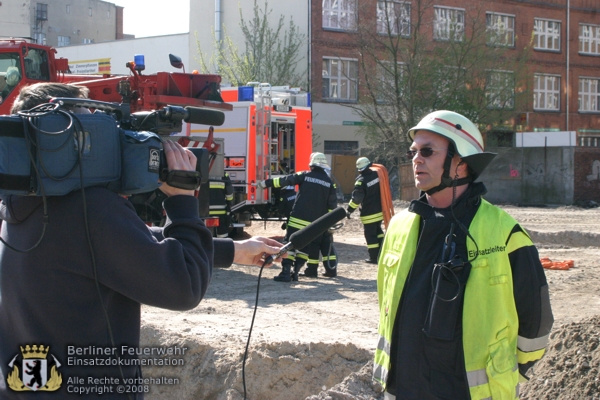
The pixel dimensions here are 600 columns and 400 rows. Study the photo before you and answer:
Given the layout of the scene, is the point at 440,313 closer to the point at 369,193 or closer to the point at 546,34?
the point at 369,193

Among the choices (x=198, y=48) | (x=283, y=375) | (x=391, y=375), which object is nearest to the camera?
(x=391, y=375)

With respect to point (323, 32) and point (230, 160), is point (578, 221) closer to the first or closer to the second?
point (230, 160)

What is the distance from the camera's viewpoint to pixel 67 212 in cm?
205

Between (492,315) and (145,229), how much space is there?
1.44 meters

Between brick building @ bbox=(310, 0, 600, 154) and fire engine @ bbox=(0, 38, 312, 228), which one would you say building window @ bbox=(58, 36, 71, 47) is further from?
fire engine @ bbox=(0, 38, 312, 228)

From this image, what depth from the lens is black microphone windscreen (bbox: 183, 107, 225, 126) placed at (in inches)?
99.3

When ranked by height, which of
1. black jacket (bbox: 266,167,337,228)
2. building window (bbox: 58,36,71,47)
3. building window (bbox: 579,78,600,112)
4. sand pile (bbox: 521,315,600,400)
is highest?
building window (bbox: 58,36,71,47)

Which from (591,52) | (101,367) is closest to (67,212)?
(101,367)

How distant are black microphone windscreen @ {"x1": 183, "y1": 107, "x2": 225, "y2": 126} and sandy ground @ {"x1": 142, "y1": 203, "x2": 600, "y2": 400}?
30.6 inches

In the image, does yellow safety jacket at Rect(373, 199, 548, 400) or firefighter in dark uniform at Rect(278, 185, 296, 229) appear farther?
firefighter in dark uniform at Rect(278, 185, 296, 229)

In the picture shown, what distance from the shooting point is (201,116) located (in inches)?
102

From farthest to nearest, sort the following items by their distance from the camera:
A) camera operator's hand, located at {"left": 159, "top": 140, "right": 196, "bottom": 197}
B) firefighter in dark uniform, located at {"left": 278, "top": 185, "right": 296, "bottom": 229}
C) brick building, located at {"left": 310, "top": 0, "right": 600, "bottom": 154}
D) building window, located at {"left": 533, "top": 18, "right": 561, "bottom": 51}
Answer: building window, located at {"left": 533, "top": 18, "right": 561, "bottom": 51}, brick building, located at {"left": 310, "top": 0, "right": 600, "bottom": 154}, firefighter in dark uniform, located at {"left": 278, "top": 185, "right": 296, "bottom": 229}, camera operator's hand, located at {"left": 159, "top": 140, "right": 196, "bottom": 197}

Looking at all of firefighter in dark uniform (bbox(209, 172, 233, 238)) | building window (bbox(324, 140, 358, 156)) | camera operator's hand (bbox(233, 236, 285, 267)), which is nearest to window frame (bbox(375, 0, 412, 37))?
building window (bbox(324, 140, 358, 156))

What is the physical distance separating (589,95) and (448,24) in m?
14.3
